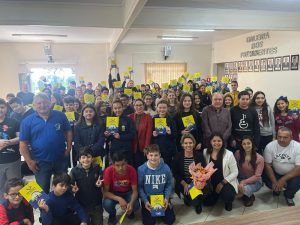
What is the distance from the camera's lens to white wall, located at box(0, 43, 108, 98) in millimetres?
8703

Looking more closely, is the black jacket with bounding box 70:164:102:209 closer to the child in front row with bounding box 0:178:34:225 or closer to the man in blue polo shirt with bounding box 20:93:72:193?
the man in blue polo shirt with bounding box 20:93:72:193

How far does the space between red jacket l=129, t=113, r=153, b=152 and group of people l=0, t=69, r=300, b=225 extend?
0.01 meters

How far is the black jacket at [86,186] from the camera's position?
2456 mm

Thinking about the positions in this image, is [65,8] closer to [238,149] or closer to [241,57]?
[238,149]

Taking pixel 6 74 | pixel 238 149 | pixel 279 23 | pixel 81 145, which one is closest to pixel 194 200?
pixel 238 149

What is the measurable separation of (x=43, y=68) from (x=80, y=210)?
7.85 meters

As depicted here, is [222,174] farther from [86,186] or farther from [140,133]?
[86,186]

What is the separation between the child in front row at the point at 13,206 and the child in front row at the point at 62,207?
0.52ft

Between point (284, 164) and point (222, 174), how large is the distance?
0.79 meters

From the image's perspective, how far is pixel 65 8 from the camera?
442 cm

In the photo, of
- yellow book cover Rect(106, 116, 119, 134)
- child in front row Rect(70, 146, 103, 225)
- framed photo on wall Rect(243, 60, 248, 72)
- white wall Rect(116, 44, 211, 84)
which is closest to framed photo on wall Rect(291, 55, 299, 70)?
framed photo on wall Rect(243, 60, 248, 72)

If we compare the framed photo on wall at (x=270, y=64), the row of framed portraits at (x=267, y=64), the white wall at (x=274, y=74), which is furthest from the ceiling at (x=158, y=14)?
the framed photo on wall at (x=270, y=64)

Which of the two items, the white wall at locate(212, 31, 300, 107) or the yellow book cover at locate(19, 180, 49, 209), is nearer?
the yellow book cover at locate(19, 180, 49, 209)

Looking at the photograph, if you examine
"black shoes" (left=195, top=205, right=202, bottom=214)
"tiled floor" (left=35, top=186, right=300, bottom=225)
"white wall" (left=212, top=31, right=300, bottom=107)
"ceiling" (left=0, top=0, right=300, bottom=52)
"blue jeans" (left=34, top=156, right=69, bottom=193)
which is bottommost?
"tiled floor" (left=35, top=186, right=300, bottom=225)
